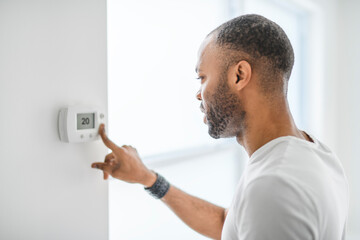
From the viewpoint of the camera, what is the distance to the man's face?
0.84 m

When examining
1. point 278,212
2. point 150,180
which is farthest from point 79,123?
point 278,212

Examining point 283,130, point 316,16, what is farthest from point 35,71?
point 316,16

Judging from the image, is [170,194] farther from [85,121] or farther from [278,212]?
[278,212]

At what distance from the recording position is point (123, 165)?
3.03 ft

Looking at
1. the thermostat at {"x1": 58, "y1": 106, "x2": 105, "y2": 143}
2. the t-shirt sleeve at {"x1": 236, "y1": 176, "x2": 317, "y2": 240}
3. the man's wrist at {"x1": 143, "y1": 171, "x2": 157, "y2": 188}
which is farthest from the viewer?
the man's wrist at {"x1": 143, "y1": 171, "x2": 157, "y2": 188}

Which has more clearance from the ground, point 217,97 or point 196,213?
A: point 217,97

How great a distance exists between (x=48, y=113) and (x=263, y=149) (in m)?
0.55

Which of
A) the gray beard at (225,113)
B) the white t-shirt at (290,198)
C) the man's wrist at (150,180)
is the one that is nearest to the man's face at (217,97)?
the gray beard at (225,113)

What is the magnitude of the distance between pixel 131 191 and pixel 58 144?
1.72 ft

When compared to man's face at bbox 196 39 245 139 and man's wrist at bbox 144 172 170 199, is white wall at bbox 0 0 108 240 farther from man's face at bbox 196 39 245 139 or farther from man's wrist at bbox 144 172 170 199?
man's face at bbox 196 39 245 139

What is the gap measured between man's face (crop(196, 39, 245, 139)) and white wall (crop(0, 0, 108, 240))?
295 millimetres

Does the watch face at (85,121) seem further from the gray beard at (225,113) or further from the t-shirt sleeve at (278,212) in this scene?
the t-shirt sleeve at (278,212)

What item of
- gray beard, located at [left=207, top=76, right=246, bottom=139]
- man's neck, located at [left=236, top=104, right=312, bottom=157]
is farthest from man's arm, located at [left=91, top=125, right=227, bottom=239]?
man's neck, located at [left=236, top=104, right=312, bottom=157]

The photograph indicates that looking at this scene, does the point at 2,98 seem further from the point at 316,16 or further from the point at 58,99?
the point at 316,16
